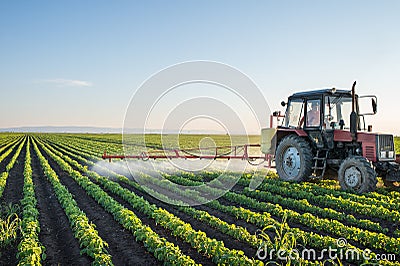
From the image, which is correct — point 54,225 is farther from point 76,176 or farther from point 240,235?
point 76,176

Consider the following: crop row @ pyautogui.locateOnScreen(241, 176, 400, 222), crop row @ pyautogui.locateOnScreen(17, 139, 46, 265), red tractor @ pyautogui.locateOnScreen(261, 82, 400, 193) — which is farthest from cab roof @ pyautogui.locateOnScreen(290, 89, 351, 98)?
crop row @ pyautogui.locateOnScreen(17, 139, 46, 265)

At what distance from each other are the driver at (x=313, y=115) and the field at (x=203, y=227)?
5.63 feet

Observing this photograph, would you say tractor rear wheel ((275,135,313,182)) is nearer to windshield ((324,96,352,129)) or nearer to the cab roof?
windshield ((324,96,352,129))

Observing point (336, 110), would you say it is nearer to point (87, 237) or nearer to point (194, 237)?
point (194, 237)

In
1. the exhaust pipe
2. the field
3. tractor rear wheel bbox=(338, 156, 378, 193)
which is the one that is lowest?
the field

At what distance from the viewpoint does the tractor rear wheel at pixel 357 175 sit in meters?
8.91

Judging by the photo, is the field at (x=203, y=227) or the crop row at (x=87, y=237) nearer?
the crop row at (x=87, y=237)

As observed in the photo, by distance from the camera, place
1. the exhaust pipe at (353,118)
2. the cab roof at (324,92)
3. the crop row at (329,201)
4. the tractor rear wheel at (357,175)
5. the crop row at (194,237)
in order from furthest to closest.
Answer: the cab roof at (324,92) < the exhaust pipe at (353,118) < the tractor rear wheel at (357,175) < the crop row at (329,201) < the crop row at (194,237)

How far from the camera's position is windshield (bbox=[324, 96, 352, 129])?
33.8ft

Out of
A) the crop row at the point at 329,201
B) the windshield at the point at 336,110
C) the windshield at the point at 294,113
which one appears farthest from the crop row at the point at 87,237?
the windshield at the point at 336,110

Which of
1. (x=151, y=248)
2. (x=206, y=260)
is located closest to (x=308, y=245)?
(x=206, y=260)

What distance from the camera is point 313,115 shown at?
10672 mm

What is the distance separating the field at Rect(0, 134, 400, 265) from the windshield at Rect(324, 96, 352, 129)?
1.77 metres

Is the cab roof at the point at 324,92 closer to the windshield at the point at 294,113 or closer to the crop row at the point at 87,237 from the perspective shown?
the windshield at the point at 294,113
